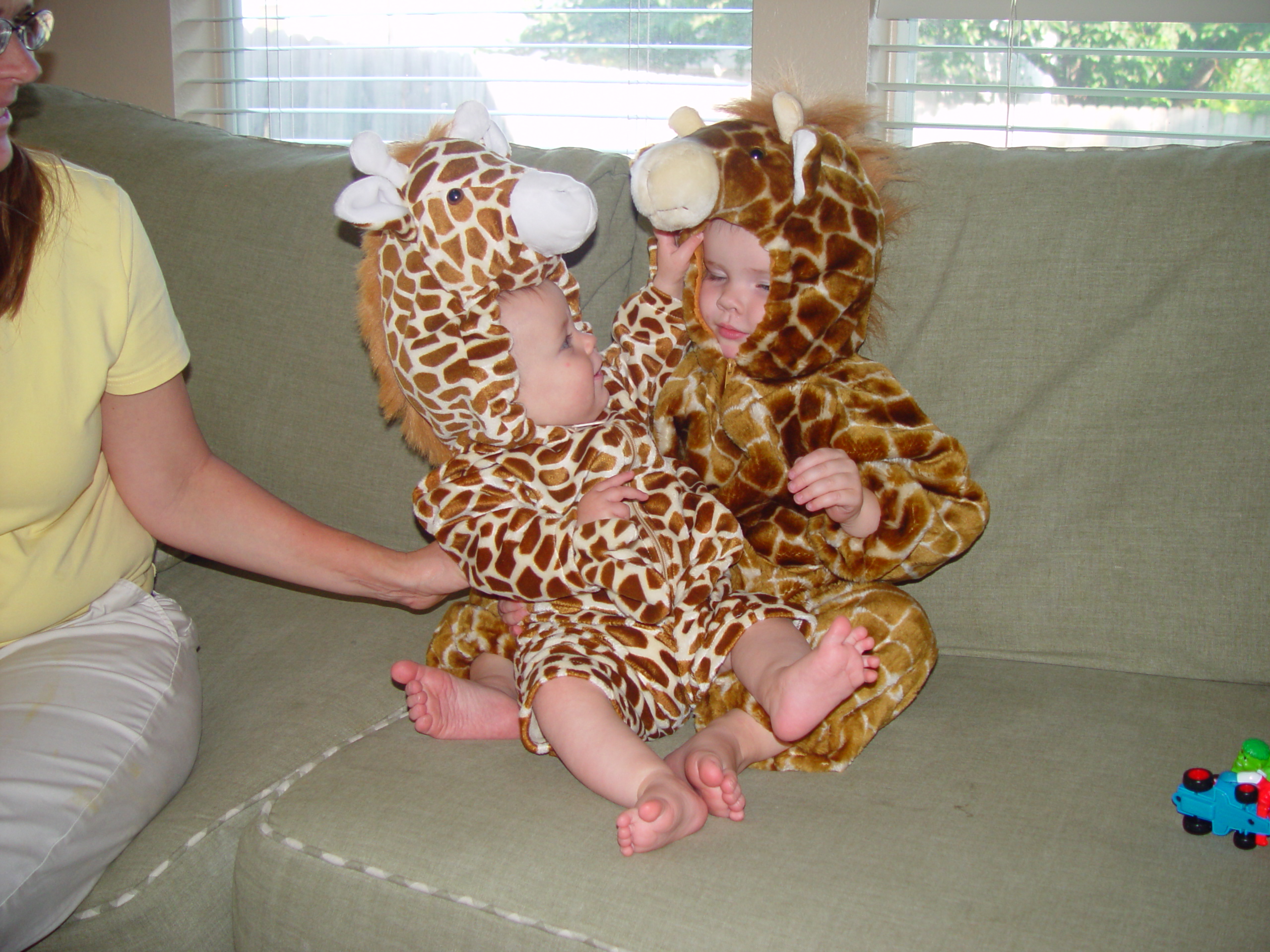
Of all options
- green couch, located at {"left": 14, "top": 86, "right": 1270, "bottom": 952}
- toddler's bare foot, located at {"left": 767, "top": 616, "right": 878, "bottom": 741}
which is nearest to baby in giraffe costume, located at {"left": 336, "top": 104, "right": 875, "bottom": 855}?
toddler's bare foot, located at {"left": 767, "top": 616, "right": 878, "bottom": 741}

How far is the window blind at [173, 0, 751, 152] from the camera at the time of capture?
2.38 metres

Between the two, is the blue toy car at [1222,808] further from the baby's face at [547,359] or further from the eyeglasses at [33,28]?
the eyeglasses at [33,28]

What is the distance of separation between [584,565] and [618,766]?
0.25 meters

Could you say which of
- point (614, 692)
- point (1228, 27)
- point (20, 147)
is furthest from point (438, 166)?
point (1228, 27)

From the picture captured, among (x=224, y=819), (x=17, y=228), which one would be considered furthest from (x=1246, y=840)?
(x=17, y=228)

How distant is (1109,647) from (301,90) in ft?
8.28

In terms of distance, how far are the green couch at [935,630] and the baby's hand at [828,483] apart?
217mm

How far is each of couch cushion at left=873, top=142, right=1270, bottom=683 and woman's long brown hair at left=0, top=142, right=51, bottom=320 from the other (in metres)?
1.03

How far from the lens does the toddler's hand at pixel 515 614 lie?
4.42 feet

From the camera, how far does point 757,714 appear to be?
3.93ft

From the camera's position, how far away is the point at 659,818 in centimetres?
98

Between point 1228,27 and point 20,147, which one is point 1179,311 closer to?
point 1228,27

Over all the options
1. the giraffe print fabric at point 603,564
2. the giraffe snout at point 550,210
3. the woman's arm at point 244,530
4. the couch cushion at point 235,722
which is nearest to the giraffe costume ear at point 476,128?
the giraffe snout at point 550,210

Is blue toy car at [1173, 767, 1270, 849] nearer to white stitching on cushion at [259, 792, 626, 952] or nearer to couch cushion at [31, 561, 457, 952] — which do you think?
white stitching on cushion at [259, 792, 626, 952]
